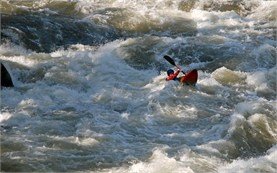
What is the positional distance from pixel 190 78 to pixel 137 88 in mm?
989

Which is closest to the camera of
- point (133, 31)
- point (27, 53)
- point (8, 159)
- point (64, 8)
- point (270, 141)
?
point (8, 159)

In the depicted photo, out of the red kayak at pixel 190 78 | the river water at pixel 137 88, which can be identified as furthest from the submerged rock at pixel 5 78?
the red kayak at pixel 190 78

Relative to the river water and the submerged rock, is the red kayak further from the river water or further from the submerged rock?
the submerged rock

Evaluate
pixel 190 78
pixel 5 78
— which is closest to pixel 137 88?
pixel 190 78

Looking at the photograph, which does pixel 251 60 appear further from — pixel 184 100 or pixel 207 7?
pixel 207 7

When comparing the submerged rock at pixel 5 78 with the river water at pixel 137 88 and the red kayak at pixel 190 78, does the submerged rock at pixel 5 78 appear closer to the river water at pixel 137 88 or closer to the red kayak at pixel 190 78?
the river water at pixel 137 88

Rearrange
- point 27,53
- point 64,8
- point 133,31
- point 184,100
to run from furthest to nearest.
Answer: point 64,8 → point 133,31 → point 27,53 → point 184,100

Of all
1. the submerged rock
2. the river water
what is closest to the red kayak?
the river water

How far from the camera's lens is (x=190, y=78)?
1005cm

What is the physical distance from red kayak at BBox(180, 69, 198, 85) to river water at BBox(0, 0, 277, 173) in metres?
0.20

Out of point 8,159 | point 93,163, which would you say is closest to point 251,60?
point 93,163

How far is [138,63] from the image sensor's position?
37.0 ft

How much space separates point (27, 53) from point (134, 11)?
390 centimetres

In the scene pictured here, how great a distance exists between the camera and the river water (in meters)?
7.66
